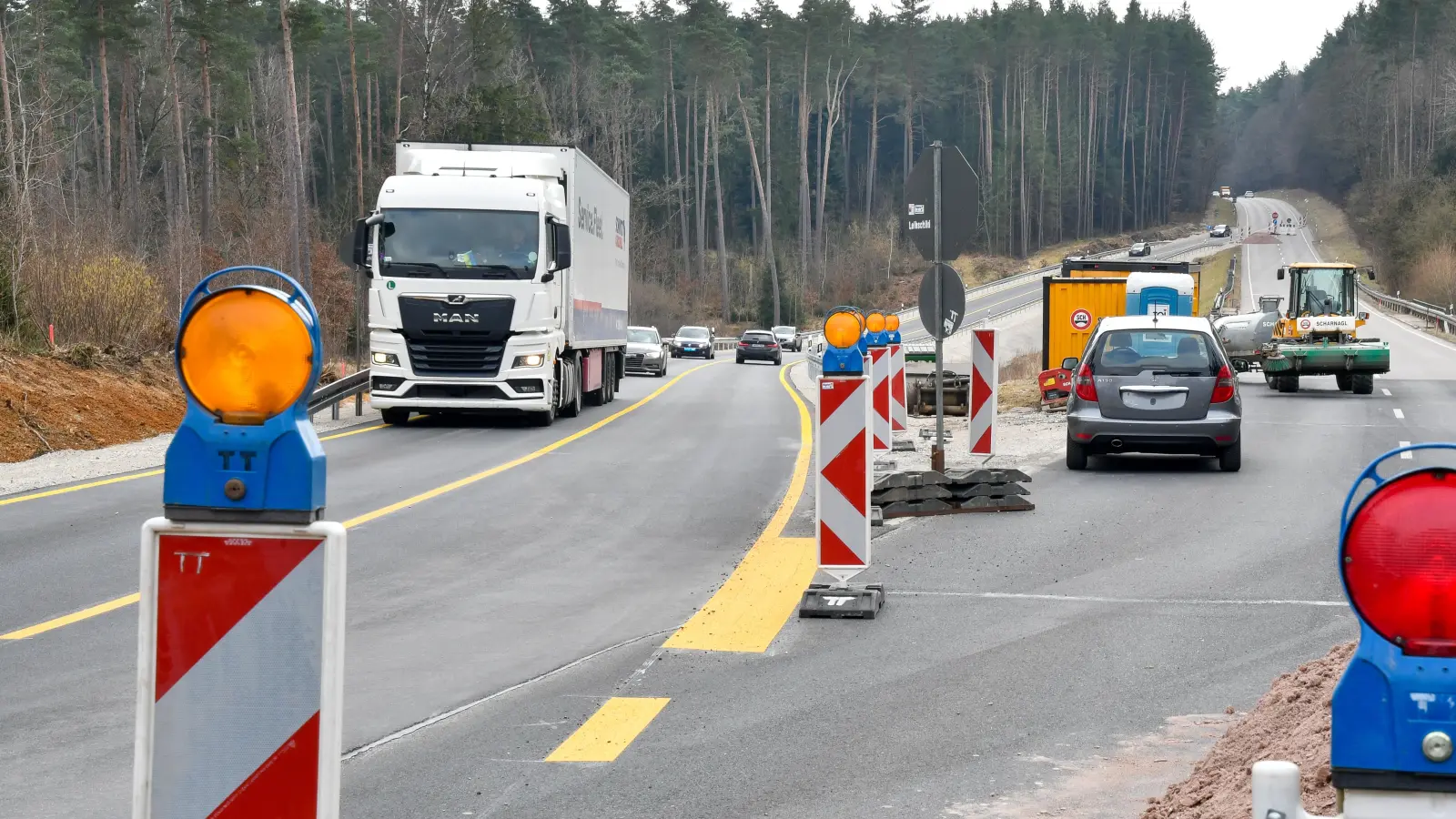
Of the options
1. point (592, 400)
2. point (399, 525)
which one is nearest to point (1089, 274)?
point (592, 400)

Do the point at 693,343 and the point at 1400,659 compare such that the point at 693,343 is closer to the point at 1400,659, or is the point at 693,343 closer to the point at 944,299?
the point at 944,299

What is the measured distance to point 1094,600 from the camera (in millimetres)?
8930

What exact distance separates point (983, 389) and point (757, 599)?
7764mm

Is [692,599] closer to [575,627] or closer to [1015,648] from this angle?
[575,627]

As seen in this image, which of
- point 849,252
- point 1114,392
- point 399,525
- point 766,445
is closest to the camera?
point 399,525

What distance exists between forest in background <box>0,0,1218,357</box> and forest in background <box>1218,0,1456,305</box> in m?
13.7

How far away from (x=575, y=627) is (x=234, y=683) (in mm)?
5322

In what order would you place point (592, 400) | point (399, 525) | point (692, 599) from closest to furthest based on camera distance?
point (692, 599)
point (399, 525)
point (592, 400)

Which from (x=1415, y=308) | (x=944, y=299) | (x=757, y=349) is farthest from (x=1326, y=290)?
(x=1415, y=308)

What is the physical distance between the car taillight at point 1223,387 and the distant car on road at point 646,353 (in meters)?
28.6

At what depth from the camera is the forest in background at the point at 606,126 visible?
44.7 m

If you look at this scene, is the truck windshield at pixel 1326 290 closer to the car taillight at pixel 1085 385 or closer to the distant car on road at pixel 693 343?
the car taillight at pixel 1085 385

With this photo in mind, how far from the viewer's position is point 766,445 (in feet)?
64.2

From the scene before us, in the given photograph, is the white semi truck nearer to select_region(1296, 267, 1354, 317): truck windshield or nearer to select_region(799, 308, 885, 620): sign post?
select_region(799, 308, 885, 620): sign post
